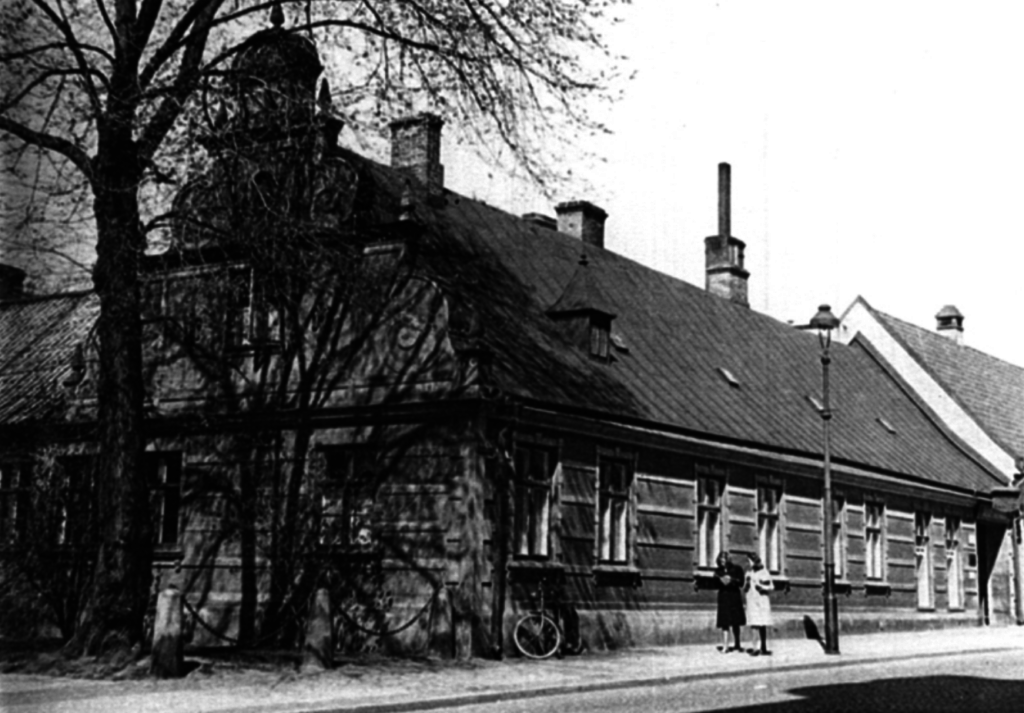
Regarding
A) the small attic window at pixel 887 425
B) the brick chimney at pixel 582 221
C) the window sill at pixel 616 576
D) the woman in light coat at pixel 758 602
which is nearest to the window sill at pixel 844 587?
the small attic window at pixel 887 425

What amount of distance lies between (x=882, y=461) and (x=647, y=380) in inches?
384

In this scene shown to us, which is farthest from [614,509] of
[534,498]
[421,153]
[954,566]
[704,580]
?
[954,566]

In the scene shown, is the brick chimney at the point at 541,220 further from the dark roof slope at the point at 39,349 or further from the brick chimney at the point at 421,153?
the dark roof slope at the point at 39,349

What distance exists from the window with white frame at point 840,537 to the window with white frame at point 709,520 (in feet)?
18.3

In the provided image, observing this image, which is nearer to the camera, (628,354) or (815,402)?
(628,354)

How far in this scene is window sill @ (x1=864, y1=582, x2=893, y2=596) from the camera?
32.3m

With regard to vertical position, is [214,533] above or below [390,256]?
below

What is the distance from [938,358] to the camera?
4197 centimetres

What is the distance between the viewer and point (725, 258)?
1554 inches

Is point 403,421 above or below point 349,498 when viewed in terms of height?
above

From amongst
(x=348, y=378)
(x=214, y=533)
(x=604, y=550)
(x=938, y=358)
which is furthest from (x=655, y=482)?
(x=938, y=358)

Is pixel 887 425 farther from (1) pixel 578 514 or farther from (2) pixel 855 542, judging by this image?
(1) pixel 578 514

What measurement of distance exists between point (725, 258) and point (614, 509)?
56.9 ft

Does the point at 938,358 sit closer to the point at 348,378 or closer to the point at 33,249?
the point at 348,378
